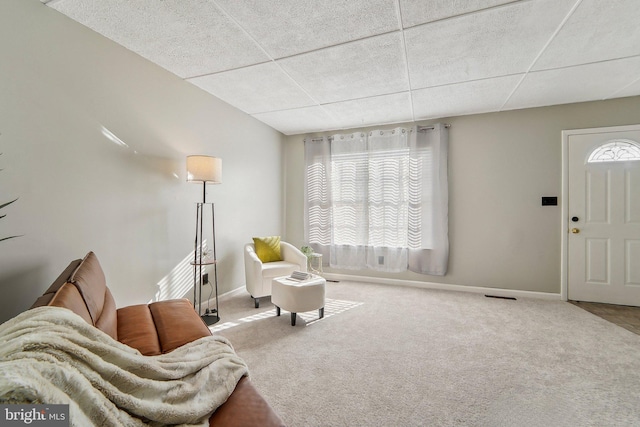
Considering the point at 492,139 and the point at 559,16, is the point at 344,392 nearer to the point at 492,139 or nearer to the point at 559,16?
the point at 559,16

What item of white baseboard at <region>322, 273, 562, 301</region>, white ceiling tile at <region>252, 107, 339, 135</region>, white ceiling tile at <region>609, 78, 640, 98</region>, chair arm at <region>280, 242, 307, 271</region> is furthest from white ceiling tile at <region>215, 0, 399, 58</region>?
white baseboard at <region>322, 273, 562, 301</region>

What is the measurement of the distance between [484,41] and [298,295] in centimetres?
Answer: 276

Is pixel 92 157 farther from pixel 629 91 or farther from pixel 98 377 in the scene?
pixel 629 91

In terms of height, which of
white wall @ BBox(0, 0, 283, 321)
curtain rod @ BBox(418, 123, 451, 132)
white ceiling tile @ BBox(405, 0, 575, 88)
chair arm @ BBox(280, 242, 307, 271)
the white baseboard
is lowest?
the white baseboard

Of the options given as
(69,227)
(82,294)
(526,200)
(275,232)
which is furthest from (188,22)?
(526,200)

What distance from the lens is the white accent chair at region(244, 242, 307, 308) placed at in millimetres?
3232

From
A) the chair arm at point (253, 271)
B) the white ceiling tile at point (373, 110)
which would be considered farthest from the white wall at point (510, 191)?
the chair arm at point (253, 271)

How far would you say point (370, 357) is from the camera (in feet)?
7.06

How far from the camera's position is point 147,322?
1.73 metres

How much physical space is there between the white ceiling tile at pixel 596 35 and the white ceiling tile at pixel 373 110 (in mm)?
1357

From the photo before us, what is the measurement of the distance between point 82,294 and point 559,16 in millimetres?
3444

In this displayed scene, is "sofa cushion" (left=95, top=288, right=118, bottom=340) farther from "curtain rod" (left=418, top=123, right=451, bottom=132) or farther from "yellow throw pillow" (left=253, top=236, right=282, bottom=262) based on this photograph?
"curtain rod" (left=418, top=123, right=451, bottom=132)

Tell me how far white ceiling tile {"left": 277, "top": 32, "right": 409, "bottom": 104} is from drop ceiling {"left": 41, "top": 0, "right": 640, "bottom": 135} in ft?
0.04

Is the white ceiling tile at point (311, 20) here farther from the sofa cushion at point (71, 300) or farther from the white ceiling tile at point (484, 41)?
the sofa cushion at point (71, 300)
